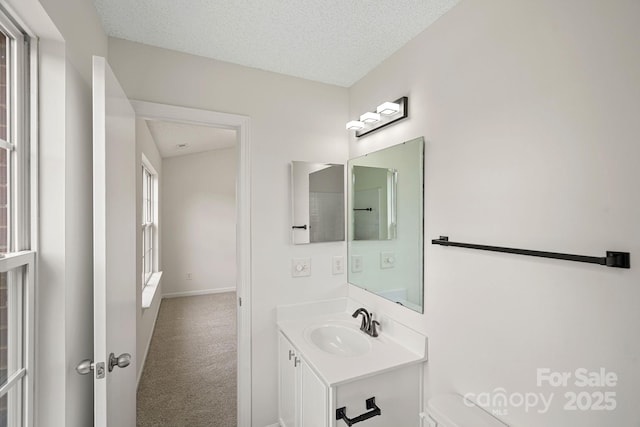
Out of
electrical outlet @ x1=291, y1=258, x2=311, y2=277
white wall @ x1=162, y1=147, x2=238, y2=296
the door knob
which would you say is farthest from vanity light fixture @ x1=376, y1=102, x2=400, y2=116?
white wall @ x1=162, y1=147, x2=238, y2=296

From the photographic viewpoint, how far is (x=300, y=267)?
2.02 meters

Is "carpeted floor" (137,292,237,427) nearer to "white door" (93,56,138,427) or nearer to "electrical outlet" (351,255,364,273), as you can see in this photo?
"white door" (93,56,138,427)

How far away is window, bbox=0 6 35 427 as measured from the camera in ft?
2.69

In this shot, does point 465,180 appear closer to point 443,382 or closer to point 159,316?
point 443,382

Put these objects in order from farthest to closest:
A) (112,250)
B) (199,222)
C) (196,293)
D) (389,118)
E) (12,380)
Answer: (199,222)
(196,293)
(389,118)
(112,250)
(12,380)

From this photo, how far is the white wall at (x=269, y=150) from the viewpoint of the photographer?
1.77 meters

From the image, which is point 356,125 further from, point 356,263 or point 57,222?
point 57,222

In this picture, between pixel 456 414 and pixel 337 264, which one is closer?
pixel 456 414

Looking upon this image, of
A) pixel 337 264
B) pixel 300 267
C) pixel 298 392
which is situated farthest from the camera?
pixel 337 264

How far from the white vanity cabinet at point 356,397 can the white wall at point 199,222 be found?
4440mm

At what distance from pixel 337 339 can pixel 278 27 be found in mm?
1908

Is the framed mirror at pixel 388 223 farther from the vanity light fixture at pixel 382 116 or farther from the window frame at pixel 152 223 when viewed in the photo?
the window frame at pixel 152 223

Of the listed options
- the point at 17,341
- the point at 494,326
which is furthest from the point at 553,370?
the point at 17,341

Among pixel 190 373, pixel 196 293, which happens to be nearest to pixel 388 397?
pixel 190 373
